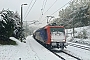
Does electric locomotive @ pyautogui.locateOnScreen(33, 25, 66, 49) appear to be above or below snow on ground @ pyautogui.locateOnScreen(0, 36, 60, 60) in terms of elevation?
above

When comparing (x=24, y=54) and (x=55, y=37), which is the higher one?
(x=55, y=37)

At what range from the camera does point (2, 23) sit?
2820 centimetres

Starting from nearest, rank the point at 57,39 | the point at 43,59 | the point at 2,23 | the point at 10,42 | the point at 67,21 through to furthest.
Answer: the point at 43,59 → the point at 57,39 → the point at 2,23 → the point at 10,42 → the point at 67,21

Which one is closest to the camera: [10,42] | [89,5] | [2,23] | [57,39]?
[57,39]

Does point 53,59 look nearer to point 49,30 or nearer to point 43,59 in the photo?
point 43,59

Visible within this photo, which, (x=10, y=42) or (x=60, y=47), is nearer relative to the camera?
(x=60, y=47)

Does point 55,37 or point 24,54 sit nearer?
point 24,54

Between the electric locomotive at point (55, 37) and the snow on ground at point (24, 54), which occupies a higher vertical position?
the electric locomotive at point (55, 37)

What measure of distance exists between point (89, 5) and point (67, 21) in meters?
19.8

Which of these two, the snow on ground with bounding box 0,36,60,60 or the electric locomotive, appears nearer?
the snow on ground with bounding box 0,36,60,60

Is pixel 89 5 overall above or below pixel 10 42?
above

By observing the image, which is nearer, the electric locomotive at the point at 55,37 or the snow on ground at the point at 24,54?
the snow on ground at the point at 24,54

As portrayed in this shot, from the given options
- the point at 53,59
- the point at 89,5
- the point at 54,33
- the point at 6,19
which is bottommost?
the point at 53,59

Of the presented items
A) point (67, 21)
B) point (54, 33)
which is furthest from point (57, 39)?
point (67, 21)
